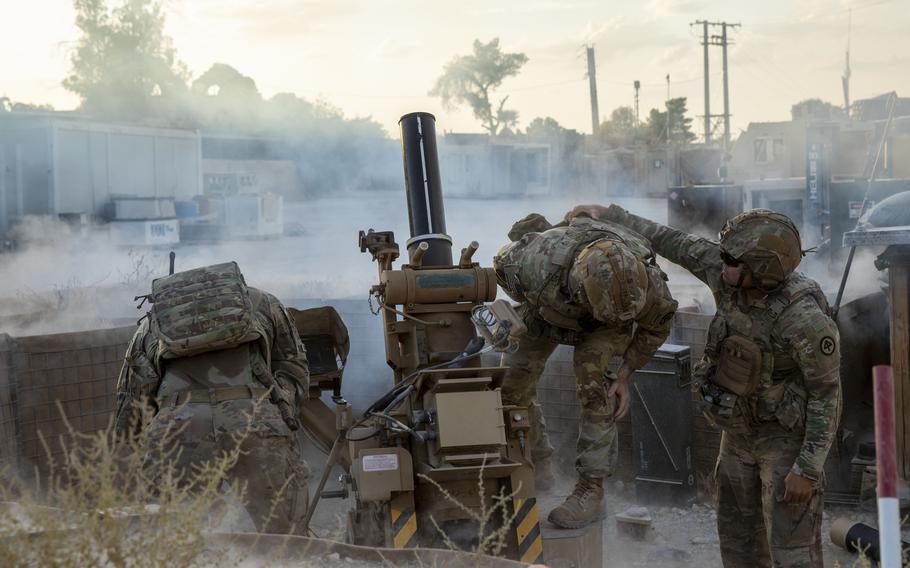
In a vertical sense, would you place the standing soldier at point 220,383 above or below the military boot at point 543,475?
above

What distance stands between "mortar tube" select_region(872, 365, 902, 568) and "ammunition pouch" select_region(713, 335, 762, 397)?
207 centimetres

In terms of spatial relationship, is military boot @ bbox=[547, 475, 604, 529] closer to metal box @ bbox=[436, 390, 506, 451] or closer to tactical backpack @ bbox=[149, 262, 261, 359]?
metal box @ bbox=[436, 390, 506, 451]

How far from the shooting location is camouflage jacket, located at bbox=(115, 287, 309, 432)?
5.07 metres

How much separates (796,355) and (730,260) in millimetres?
500

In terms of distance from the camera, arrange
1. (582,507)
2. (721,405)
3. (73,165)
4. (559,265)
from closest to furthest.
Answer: (721,405), (559,265), (582,507), (73,165)

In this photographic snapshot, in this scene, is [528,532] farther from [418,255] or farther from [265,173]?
[265,173]

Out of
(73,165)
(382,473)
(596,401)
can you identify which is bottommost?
(382,473)

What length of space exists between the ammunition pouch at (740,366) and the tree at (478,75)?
27.8 m

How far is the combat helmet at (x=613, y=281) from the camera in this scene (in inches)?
191

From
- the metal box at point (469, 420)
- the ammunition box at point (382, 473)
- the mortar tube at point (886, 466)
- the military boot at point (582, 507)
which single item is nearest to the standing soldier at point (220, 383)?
the ammunition box at point (382, 473)

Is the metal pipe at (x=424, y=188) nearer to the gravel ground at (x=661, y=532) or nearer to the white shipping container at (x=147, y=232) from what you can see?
the gravel ground at (x=661, y=532)

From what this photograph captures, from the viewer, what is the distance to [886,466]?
2.41 metres

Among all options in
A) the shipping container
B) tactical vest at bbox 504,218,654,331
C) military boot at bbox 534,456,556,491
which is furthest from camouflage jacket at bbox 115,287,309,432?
the shipping container

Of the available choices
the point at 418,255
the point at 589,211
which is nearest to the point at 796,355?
the point at 589,211
